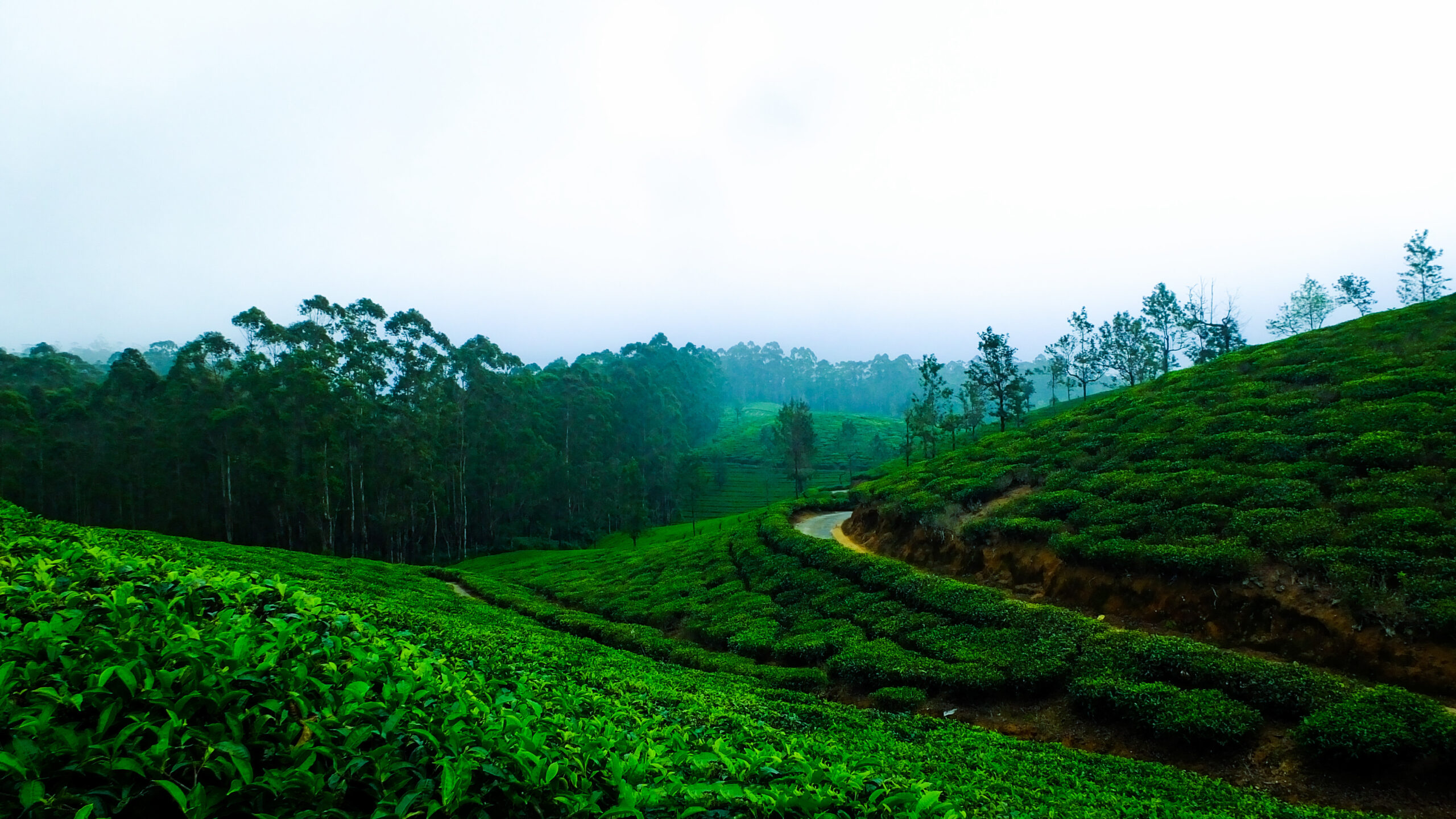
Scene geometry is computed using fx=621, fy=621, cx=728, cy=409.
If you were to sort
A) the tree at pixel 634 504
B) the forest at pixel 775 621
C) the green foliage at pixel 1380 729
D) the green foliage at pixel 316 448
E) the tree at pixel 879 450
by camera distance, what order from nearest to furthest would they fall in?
the forest at pixel 775 621 → the green foliage at pixel 1380 729 → the green foliage at pixel 316 448 → the tree at pixel 634 504 → the tree at pixel 879 450

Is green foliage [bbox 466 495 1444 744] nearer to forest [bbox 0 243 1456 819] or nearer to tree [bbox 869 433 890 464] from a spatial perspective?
forest [bbox 0 243 1456 819]

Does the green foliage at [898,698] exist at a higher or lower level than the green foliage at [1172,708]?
lower

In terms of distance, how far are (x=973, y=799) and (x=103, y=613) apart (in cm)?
726

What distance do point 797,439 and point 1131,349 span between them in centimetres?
3698

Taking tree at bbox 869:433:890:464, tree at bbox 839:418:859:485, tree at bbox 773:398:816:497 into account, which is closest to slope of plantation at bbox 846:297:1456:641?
tree at bbox 773:398:816:497

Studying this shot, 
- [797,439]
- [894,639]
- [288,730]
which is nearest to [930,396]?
[797,439]

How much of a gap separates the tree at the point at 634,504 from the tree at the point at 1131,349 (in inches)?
1966

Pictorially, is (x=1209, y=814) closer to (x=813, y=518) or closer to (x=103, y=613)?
(x=103, y=613)

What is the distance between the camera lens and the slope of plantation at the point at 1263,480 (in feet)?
38.2

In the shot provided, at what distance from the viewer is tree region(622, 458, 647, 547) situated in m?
46.2

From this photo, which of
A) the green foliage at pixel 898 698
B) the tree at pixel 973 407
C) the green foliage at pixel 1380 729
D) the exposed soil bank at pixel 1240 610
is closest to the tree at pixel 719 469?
the tree at pixel 973 407

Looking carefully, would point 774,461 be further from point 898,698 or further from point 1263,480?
point 898,698

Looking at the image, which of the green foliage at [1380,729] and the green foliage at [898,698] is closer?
the green foliage at [1380,729]

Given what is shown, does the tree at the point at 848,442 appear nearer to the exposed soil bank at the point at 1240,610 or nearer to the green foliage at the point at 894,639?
the green foliage at the point at 894,639
